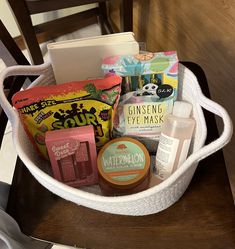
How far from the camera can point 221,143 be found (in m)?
0.39

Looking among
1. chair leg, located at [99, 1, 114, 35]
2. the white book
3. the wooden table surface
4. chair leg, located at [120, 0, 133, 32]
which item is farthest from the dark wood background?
the white book

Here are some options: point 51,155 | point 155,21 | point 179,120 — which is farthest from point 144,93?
point 155,21

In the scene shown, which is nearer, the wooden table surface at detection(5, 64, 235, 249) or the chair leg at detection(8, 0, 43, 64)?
the wooden table surface at detection(5, 64, 235, 249)

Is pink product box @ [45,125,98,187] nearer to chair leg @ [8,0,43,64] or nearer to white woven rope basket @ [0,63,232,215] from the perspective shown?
white woven rope basket @ [0,63,232,215]

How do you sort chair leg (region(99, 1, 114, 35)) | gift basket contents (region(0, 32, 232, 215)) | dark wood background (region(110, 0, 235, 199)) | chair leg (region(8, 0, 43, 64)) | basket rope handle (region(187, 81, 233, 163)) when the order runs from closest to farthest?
basket rope handle (region(187, 81, 233, 163))
gift basket contents (region(0, 32, 232, 215))
chair leg (region(8, 0, 43, 64))
dark wood background (region(110, 0, 235, 199))
chair leg (region(99, 1, 114, 35))

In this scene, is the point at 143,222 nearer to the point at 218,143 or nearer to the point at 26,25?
the point at 218,143

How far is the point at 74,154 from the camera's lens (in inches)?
20.1

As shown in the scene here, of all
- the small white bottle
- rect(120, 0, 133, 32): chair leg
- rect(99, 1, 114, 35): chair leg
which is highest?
the small white bottle

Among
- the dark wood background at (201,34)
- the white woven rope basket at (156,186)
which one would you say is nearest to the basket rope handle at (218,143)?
the white woven rope basket at (156,186)

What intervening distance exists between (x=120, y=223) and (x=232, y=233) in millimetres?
171

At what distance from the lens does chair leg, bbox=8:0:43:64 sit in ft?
2.95

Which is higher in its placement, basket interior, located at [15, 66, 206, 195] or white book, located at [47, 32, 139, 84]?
white book, located at [47, 32, 139, 84]

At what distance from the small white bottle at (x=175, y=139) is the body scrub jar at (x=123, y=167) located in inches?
1.1

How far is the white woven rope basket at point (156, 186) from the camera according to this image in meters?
0.39
